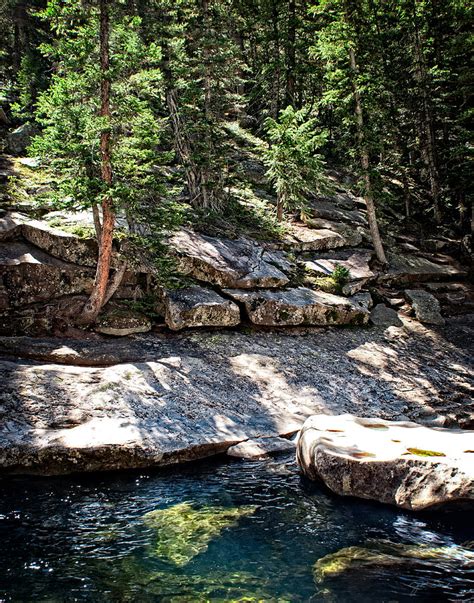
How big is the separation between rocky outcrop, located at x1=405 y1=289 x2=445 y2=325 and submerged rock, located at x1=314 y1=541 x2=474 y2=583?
587 inches

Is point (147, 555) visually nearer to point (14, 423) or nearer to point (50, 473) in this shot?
point (50, 473)

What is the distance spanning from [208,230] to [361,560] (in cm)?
1666

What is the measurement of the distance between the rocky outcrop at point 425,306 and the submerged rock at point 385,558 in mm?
14911

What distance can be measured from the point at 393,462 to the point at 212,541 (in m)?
3.76

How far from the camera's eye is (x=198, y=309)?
16.7 m

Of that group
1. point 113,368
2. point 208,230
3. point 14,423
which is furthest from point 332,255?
point 14,423

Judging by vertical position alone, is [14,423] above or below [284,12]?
below

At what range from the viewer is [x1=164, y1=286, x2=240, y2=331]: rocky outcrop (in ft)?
53.9

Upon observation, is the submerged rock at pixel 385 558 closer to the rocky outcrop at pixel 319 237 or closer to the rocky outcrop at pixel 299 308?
the rocky outcrop at pixel 299 308

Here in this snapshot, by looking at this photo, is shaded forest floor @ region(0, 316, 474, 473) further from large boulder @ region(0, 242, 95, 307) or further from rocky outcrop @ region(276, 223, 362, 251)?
rocky outcrop @ region(276, 223, 362, 251)

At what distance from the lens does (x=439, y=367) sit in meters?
17.2

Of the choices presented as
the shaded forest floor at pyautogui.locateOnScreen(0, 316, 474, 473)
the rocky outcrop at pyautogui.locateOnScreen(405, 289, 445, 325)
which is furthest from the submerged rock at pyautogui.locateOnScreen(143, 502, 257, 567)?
the rocky outcrop at pyautogui.locateOnScreen(405, 289, 445, 325)

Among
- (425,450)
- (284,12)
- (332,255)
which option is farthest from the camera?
(284,12)

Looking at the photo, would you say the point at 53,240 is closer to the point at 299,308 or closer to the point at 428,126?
the point at 299,308
